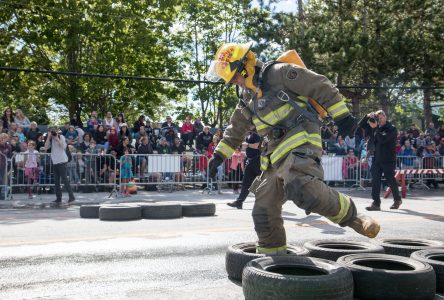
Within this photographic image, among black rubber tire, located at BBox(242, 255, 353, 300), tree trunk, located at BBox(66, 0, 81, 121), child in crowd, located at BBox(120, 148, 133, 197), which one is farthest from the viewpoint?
tree trunk, located at BBox(66, 0, 81, 121)

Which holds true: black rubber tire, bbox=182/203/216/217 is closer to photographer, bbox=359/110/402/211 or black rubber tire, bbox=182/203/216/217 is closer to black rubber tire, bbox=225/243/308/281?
photographer, bbox=359/110/402/211

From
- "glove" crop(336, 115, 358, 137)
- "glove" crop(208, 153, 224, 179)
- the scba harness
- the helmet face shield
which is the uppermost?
the helmet face shield

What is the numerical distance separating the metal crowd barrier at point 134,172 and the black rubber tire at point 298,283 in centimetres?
992

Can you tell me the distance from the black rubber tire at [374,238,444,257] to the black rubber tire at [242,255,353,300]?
54.5 inches

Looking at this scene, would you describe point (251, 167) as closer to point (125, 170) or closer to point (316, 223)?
point (316, 223)

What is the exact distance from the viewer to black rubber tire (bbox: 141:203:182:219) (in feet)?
29.3

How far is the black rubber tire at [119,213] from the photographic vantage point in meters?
8.75

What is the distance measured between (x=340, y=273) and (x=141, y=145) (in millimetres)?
12531

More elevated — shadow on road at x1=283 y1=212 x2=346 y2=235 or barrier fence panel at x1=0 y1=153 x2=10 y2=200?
barrier fence panel at x1=0 y1=153 x2=10 y2=200

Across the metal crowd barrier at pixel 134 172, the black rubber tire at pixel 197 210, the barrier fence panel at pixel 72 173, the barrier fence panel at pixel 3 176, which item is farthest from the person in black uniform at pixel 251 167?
the barrier fence panel at pixel 3 176

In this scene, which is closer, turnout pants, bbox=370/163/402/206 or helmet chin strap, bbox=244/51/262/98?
helmet chin strap, bbox=244/51/262/98

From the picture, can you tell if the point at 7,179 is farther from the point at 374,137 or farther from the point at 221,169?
the point at 374,137

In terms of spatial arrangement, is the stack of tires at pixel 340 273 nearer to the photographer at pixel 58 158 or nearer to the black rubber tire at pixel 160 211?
the black rubber tire at pixel 160 211

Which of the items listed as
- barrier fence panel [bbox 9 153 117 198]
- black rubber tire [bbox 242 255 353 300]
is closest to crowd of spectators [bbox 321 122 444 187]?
barrier fence panel [bbox 9 153 117 198]
